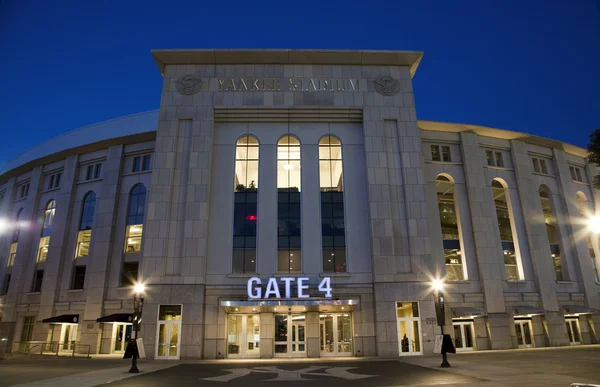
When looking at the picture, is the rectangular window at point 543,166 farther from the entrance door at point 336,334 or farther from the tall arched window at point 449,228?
the entrance door at point 336,334

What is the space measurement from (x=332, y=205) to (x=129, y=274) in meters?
19.8

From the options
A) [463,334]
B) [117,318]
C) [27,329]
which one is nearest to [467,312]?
[463,334]

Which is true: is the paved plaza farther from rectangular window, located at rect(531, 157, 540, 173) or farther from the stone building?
rectangular window, located at rect(531, 157, 540, 173)

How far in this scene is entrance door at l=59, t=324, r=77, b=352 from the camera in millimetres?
35719

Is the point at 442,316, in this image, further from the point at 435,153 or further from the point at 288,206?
the point at 435,153

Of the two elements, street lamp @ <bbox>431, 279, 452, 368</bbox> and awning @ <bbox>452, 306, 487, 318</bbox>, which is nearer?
street lamp @ <bbox>431, 279, 452, 368</bbox>

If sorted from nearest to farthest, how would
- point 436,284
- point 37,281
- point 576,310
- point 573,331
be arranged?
point 436,284 < point 576,310 < point 573,331 < point 37,281

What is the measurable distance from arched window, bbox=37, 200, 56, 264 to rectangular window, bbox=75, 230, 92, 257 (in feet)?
14.7

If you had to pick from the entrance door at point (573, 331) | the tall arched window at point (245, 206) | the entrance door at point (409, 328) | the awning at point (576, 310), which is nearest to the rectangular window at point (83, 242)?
the tall arched window at point (245, 206)

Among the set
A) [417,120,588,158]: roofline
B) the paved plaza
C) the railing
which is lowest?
the paved plaza

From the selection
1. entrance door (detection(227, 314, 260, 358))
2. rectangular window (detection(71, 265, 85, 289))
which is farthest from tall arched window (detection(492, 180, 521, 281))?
rectangular window (detection(71, 265, 85, 289))

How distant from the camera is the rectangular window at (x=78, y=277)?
123 feet

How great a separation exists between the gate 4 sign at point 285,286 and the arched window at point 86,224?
19081 mm

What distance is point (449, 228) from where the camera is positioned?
35.5 meters
